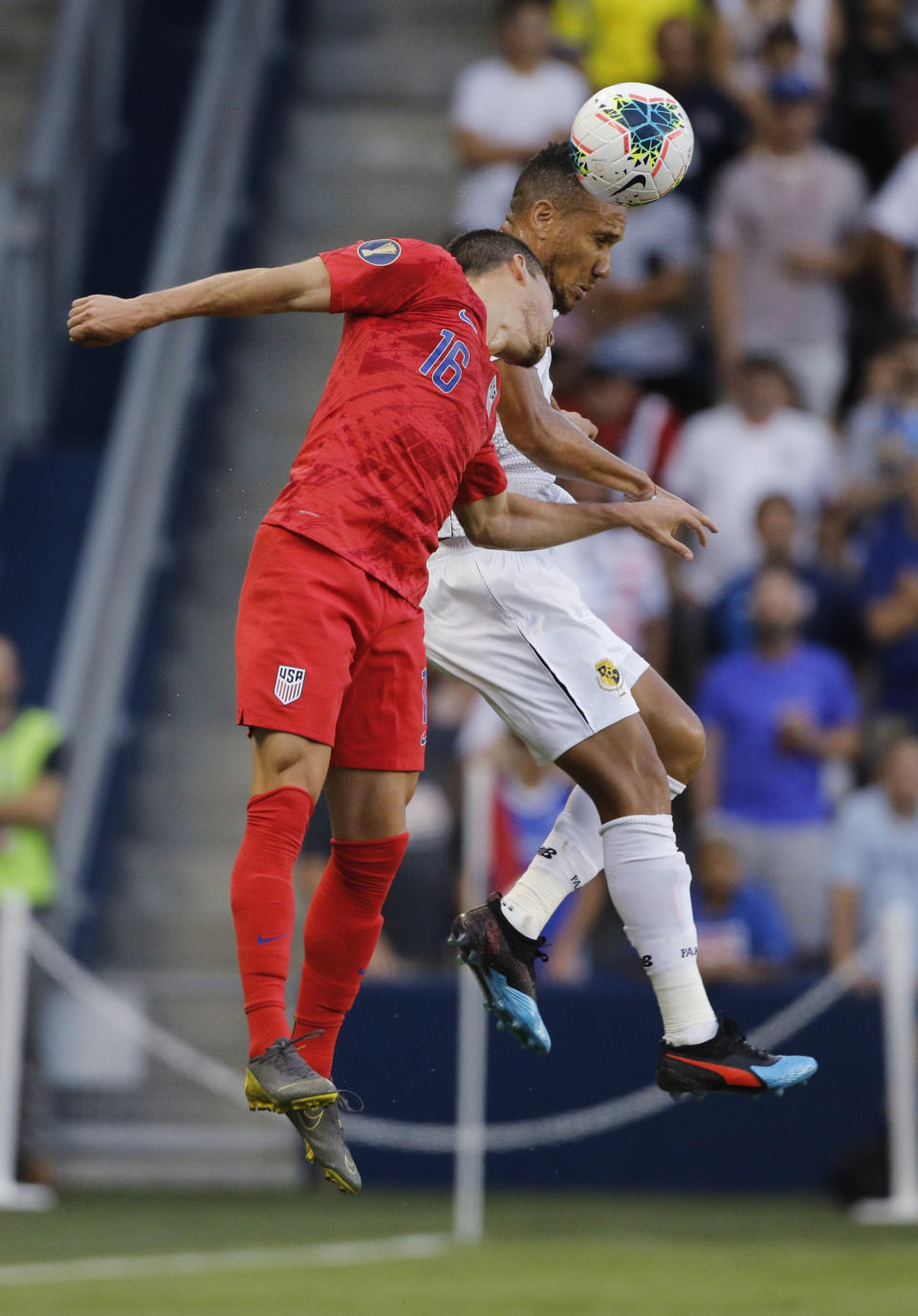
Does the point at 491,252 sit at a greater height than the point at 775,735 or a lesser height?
greater

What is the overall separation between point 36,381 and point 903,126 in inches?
196

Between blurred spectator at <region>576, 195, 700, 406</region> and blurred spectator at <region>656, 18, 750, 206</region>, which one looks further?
blurred spectator at <region>656, 18, 750, 206</region>

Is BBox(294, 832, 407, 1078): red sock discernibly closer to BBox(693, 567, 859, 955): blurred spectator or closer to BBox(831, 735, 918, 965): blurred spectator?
BBox(693, 567, 859, 955): blurred spectator

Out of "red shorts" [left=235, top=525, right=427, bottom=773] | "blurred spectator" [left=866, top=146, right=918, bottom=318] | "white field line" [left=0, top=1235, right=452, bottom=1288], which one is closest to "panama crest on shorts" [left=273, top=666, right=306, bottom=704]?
"red shorts" [left=235, top=525, right=427, bottom=773]

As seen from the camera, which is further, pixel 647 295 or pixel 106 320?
pixel 647 295

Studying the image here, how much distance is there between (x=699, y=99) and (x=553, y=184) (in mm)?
6392

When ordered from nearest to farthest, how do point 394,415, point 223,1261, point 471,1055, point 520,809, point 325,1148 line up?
point 325,1148 < point 394,415 < point 223,1261 < point 520,809 < point 471,1055

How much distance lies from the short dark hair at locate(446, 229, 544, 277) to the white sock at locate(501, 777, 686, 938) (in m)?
1.34

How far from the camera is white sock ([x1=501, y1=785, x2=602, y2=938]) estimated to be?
5898 mm

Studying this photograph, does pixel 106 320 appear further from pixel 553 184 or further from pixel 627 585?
pixel 627 585

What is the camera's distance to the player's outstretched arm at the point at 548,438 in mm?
5609

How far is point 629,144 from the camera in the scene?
550cm

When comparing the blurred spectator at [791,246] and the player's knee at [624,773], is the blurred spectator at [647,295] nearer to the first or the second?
the blurred spectator at [791,246]

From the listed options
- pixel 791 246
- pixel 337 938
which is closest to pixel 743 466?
pixel 791 246
